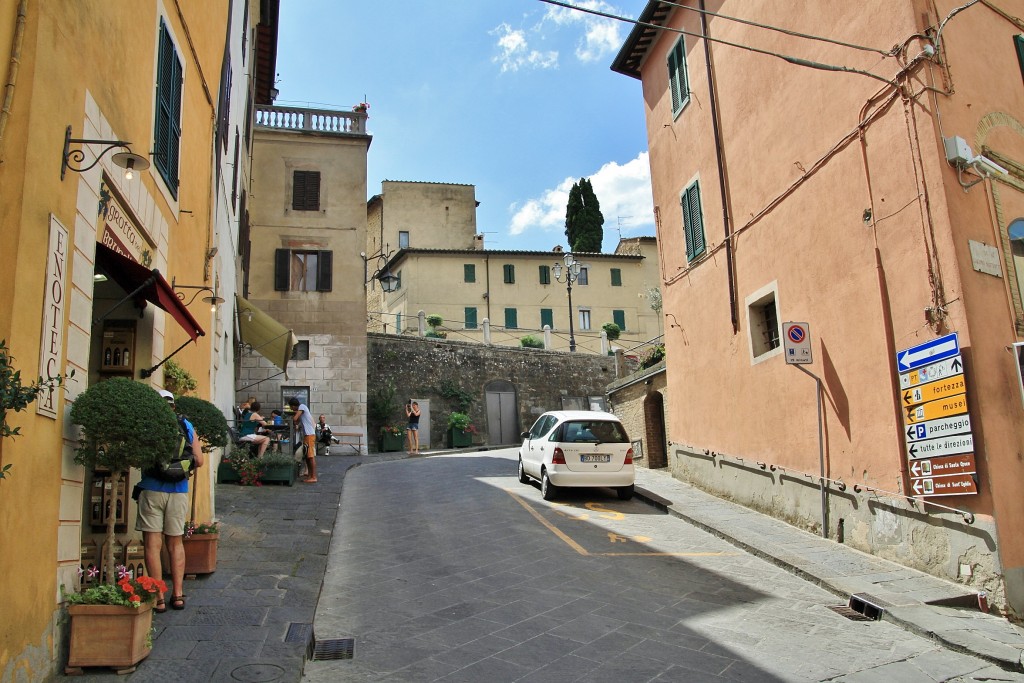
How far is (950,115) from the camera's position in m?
8.62

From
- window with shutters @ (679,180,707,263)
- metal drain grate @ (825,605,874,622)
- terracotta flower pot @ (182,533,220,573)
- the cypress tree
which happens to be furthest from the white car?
the cypress tree

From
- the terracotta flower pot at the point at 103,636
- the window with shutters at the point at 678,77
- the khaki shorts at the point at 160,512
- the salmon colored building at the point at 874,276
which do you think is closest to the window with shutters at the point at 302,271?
the window with shutters at the point at 678,77

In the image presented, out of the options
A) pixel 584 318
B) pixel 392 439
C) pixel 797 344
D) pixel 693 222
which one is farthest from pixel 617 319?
pixel 797 344

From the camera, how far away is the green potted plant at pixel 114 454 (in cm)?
468

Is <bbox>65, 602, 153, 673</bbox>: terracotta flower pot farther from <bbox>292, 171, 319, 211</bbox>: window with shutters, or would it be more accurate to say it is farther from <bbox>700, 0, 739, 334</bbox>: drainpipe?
<bbox>292, 171, 319, 211</bbox>: window with shutters

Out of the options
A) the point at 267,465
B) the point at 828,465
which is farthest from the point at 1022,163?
the point at 267,465

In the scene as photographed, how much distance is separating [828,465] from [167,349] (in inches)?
324

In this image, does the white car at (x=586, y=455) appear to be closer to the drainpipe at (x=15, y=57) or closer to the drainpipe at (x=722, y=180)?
the drainpipe at (x=722, y=180)

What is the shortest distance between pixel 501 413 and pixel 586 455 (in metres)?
17.7

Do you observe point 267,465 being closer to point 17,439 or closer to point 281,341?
point 281,341

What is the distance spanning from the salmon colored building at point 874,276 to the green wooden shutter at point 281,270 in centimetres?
1376

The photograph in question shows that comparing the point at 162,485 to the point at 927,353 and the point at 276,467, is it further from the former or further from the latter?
the point at 927,353

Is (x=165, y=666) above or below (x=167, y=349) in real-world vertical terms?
below

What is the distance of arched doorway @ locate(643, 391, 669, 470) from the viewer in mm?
17628
